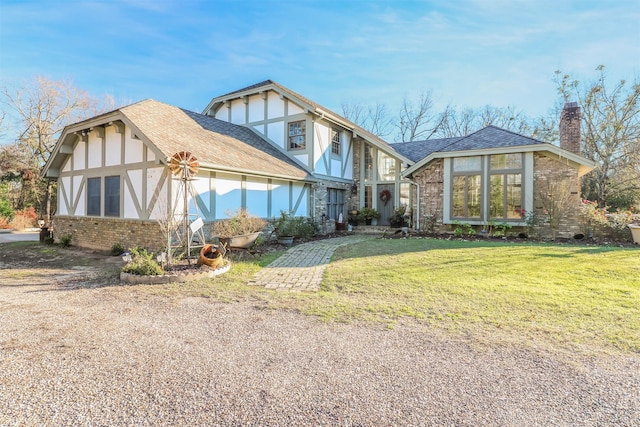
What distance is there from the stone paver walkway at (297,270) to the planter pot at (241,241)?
1.05 m

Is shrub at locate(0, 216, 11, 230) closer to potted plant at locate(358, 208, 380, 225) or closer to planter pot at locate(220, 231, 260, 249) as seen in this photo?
planter pot at locate(220, 231, 260, 249)

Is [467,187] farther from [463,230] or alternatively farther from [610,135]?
[610,135]

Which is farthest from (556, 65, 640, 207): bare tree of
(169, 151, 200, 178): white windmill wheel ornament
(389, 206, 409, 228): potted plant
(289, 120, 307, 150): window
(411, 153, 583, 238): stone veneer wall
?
(169, 151, 200, 178): white windmill wheel ornament

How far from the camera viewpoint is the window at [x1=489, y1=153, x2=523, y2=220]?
12.2 metres

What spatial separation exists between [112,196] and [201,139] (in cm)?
351

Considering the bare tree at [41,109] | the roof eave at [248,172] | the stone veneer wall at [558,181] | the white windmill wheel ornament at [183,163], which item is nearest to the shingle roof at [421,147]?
the stone veneer wall at [558,181]

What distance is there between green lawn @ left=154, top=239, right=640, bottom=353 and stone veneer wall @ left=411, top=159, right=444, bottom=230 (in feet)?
16.1

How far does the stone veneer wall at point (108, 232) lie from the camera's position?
31.1 ft

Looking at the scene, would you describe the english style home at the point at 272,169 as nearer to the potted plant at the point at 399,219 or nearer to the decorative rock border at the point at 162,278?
the potted plant at the point at 399,219

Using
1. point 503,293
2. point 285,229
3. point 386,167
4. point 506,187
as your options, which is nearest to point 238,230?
point 285,229

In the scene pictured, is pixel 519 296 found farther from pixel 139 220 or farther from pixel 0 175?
pixel 0 175

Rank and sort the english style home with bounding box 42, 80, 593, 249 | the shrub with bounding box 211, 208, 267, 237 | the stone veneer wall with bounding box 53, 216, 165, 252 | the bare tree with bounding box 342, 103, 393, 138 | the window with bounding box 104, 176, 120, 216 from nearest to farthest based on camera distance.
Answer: the shrub with bounding box 211, 208, 267, 237
the stone veneer wall with bounding box 53, 216, 165, 252
the english style home with bounding box 42, 80, 593, 249
the window with bounding box 104, 176, 120, 216
the bare tree with bounding box 342, 103, 393, 138

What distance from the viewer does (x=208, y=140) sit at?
463 inches

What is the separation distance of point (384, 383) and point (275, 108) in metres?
14.6
